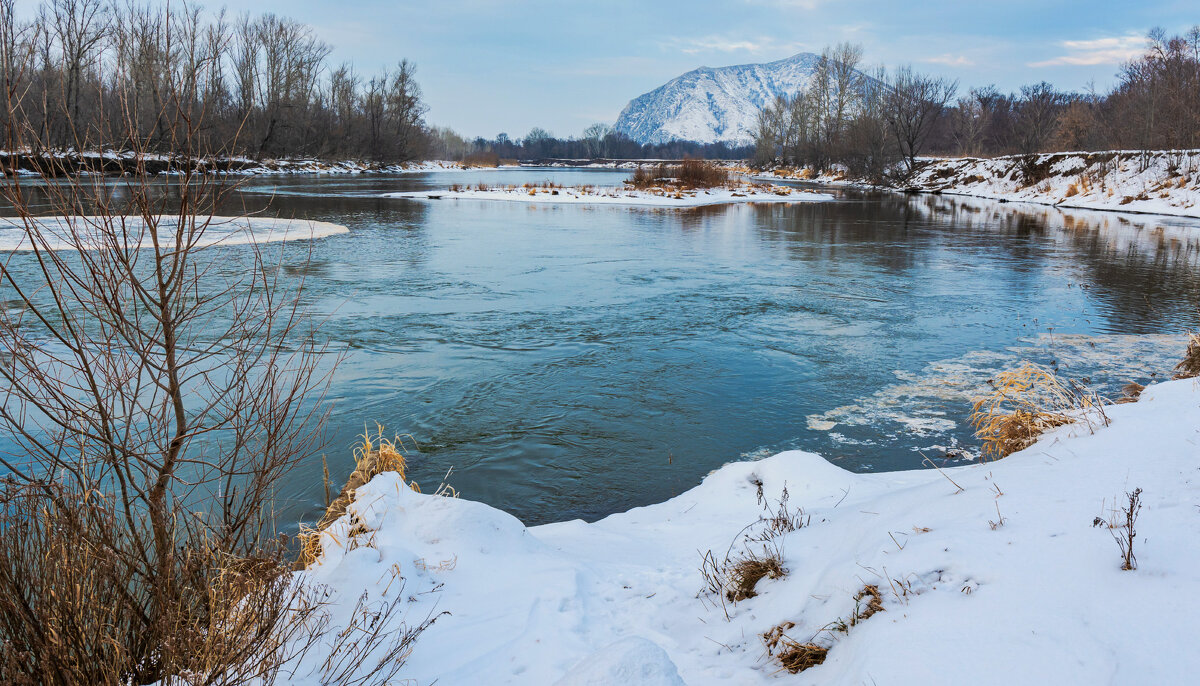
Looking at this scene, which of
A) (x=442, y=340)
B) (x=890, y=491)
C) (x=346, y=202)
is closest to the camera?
(x=890, y=491)

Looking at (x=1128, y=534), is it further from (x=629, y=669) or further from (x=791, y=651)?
(x=629, y=669)

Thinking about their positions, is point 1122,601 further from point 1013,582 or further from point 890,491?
point 890,491

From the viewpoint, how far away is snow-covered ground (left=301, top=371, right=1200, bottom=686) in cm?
243

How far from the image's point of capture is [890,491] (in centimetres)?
451

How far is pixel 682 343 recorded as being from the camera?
9.21 m

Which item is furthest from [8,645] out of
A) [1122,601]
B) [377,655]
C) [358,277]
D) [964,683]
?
[358,277]

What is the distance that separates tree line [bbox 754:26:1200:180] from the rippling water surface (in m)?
19.0

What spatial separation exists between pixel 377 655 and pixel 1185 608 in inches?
114

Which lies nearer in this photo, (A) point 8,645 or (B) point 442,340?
(A) point 8,645

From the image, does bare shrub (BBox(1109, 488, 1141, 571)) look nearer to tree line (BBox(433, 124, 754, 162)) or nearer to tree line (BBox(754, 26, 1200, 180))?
tree line (BBox(754, 26, 1200, 180))

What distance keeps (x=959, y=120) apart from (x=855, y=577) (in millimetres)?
88144

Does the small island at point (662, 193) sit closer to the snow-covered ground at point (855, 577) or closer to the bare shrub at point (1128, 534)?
the snow-covered ground at point (855, 577)

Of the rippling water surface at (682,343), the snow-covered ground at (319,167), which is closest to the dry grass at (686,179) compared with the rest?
the rippling water surface at (682,343)

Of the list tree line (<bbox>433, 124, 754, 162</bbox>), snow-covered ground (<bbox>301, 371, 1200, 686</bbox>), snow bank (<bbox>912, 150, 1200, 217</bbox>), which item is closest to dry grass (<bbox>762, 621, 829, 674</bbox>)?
snow-covered ground (<bbox>301, 371, 1200, 686</bbox>)
